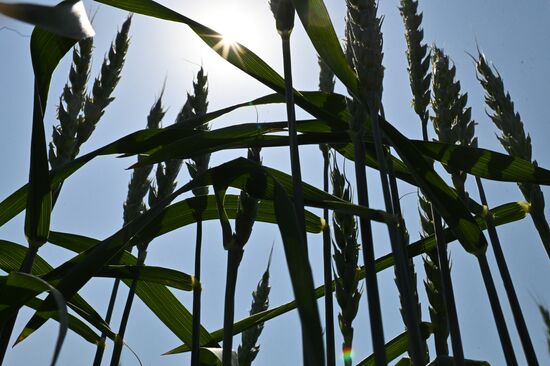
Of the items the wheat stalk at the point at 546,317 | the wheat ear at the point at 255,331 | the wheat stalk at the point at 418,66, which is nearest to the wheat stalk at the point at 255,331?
the wheat ear at the point at 255,331

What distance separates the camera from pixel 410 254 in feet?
5.14

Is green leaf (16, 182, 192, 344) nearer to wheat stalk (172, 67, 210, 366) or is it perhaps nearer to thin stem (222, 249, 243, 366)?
thin stem (222, 249, 243, 366)

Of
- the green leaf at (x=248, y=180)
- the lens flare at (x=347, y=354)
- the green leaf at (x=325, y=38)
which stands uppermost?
the green leaf at (x=325, y=38)

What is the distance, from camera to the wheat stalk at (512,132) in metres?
1.35

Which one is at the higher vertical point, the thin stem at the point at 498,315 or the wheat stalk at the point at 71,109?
the wheat stalk at the point at 71,109

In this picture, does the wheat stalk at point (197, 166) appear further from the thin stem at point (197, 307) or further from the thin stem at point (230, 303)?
the thin stem at point (230, 303)

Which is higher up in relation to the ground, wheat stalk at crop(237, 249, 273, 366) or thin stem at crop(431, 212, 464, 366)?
wheat stalk at crop(237, 249, 273, 366)

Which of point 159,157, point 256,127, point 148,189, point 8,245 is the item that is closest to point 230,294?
point 159,157

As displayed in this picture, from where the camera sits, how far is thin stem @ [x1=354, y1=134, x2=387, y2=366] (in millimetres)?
799

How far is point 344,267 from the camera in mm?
1248

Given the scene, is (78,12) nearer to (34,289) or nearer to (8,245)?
(34,289)

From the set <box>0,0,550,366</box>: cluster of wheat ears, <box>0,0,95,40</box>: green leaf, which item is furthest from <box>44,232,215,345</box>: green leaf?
<box>0,0,95,40</box>: green leaf

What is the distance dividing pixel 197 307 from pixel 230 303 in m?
0.37

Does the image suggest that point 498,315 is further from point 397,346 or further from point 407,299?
point 397,346
